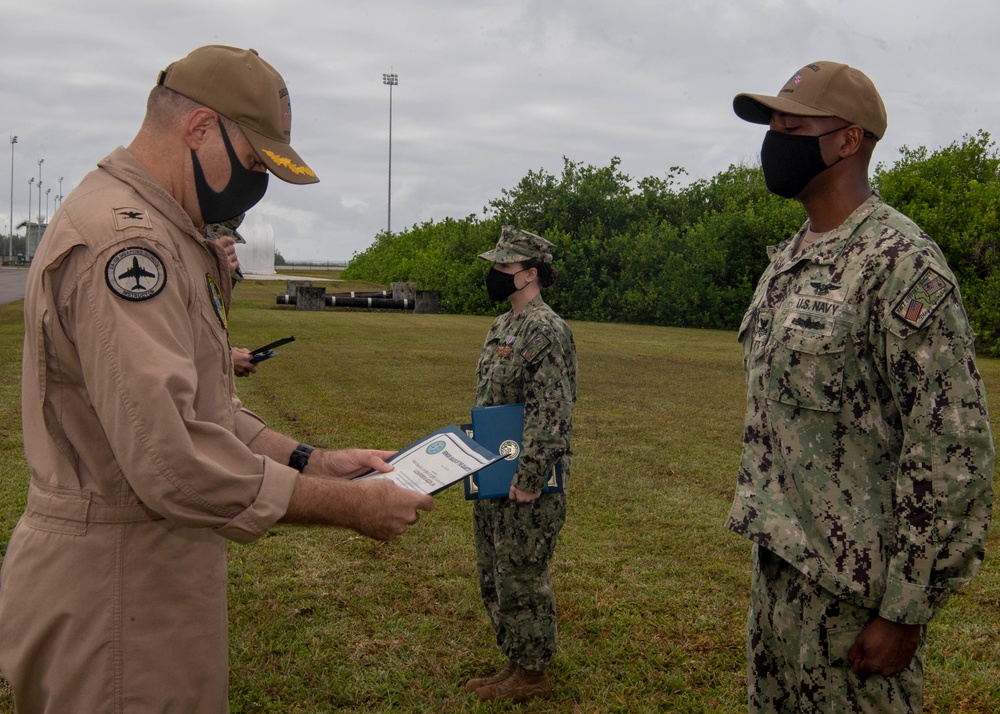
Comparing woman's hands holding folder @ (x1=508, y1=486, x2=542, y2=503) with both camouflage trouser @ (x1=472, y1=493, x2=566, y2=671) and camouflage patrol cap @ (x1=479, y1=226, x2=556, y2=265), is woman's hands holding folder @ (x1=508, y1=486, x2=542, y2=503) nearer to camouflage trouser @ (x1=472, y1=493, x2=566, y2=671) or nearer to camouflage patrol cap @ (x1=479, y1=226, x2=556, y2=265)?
camouflage trouser @ (x1=472, y1=493, x2=566, y2=671)

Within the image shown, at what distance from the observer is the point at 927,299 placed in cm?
220

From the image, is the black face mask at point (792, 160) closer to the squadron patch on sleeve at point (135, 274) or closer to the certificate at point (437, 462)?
the certificate at point (437, 462)

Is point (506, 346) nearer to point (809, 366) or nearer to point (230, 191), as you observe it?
point (809, 366)

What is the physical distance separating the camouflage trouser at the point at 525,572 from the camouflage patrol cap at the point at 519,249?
1.21 m

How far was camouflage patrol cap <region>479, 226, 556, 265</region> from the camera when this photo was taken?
4.50 m

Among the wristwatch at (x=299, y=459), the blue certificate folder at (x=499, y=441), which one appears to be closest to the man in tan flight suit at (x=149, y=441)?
the wristwatch at (x=299, y=459)

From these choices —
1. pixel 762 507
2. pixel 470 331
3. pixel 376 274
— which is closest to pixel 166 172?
pixel 762 507

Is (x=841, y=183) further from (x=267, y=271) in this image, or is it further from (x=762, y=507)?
(x=267, y=271)

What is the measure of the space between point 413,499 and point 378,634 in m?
3.07

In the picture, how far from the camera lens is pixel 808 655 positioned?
241cm

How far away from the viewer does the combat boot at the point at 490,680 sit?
4285mm

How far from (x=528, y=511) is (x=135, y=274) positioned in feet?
8.55

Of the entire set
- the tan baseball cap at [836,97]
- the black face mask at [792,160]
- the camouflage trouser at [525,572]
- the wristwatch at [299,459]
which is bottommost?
the camouflage trouser at [525,572]

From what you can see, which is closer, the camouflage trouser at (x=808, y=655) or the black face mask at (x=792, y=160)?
the camouflage trouser at (x=808, y=655)
